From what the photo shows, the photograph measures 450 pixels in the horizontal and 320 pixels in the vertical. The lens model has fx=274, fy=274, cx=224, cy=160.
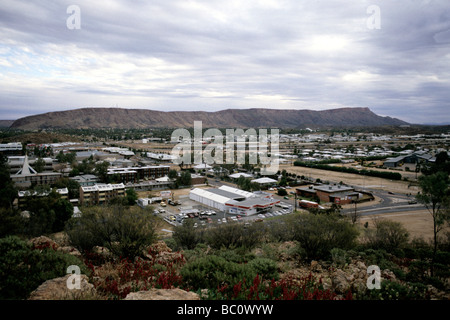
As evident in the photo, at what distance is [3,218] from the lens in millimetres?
19734

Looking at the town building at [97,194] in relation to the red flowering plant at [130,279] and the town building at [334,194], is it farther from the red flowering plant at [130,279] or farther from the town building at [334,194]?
the red flowering plant at [130,279]

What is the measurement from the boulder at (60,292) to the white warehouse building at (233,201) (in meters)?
26.3

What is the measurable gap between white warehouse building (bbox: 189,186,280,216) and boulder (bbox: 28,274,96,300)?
26.3 meters

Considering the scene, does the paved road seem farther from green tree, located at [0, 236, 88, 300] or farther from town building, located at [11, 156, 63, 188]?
town building, located at [11, 156, 63, 188]

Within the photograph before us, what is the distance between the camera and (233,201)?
33562 millimetres

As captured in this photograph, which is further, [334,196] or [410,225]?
[334,196]

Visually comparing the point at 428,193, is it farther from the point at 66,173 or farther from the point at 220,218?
the point at 66,173

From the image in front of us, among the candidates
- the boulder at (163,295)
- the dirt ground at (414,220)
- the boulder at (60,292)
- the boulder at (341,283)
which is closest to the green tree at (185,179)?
the dirt ground at (414,220)

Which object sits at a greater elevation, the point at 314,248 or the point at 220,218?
the point at 314,248

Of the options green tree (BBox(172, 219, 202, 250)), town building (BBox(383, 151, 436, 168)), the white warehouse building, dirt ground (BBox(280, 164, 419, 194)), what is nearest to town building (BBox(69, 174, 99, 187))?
the white warehouse building
